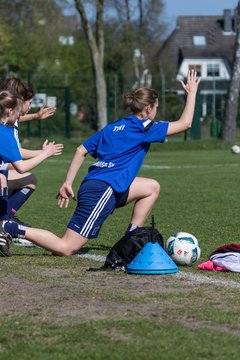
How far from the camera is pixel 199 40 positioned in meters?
103

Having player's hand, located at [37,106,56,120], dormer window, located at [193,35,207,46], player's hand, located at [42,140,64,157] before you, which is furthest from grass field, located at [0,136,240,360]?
dormer window, located at [193,35,207,46]

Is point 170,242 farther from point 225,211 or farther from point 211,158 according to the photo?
point 211,158

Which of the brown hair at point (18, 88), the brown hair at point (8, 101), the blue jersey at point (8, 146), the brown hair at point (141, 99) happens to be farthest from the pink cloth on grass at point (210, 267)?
the brown hair at point (18, 88)

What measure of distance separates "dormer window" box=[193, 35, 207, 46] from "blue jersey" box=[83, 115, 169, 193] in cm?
9210

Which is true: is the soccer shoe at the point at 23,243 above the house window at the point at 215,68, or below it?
above

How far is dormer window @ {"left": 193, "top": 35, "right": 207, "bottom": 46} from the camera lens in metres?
101

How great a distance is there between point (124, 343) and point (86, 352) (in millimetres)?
268

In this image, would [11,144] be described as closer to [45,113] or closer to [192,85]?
[192,85]

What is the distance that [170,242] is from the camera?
8.80 metres

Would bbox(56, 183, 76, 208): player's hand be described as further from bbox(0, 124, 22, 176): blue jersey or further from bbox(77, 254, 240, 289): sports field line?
bbox(77, 254, 240, 289): sports field line

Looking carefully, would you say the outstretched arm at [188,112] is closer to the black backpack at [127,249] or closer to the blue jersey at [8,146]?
the black backpack at [127,249]

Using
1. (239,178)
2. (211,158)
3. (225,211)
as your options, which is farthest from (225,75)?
(225,211)

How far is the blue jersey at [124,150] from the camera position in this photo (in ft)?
29.2

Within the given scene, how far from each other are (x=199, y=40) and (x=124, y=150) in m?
A: 95.1
